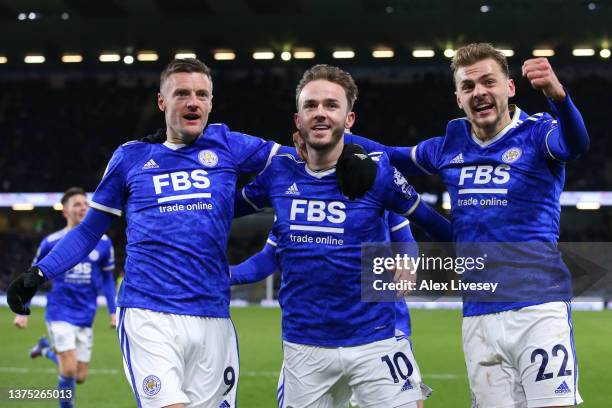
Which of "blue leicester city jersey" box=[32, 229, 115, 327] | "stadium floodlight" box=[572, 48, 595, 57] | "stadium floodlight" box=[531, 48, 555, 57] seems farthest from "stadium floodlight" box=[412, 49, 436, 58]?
"blue leicester city jersey" box=[32, 229, 115, 327]

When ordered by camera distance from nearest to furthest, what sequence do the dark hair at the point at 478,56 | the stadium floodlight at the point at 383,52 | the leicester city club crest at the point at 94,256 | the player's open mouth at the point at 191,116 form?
1. the dark hair at the point at 478,56
2. the player's open mouth at the point at 191,116
3. the leicester city club crest at the point at 94,256
4. the stadium floodlight at the point at 383,52

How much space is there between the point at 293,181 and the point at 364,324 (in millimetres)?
805

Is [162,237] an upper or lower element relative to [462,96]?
lower

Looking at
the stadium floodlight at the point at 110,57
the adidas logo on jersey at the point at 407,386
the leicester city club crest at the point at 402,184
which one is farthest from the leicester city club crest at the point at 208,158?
the stadium floodlight at the point at 110,57

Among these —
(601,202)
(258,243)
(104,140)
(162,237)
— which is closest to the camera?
(162,237)

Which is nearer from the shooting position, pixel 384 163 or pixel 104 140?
pixel 384 163

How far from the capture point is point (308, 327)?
405cm

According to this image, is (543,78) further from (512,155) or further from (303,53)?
(303,53)

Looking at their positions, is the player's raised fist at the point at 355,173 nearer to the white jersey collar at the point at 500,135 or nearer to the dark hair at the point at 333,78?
the dark hair at the point at 333,78

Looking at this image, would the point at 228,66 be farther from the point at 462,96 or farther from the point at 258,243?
the point at 462,96

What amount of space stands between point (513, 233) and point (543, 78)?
79 cm

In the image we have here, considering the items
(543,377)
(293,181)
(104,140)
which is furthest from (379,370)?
(104,140)

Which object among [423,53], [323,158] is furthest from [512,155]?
[423,53]

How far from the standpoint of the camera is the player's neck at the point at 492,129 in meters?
4.23
